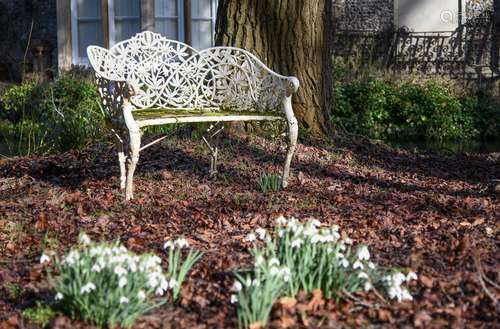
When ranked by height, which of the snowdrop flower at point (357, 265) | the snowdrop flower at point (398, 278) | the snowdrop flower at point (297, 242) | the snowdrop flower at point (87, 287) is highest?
the snowdrop flower at point (297, 242)

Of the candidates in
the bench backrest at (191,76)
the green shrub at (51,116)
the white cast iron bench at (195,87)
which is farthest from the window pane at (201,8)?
the bench backrest at (191,76)

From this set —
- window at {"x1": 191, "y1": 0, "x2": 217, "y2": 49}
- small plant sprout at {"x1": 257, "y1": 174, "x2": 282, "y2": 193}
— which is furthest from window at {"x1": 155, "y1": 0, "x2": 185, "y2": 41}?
small plant sprout at {"x1": 257, "y1": 174, "x2": 282, "y2": 193}

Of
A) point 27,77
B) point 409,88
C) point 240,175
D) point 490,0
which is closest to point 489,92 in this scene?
point 409,88

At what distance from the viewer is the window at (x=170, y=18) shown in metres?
15.8

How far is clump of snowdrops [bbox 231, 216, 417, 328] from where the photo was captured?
134 inches

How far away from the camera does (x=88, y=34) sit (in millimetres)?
15828

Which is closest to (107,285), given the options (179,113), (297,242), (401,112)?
(297,242)

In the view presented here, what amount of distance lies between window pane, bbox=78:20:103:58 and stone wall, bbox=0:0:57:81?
2.05 feet

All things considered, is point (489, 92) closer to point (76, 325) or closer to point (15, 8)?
point (15, 8)

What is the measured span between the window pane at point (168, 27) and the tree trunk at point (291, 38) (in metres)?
7.30

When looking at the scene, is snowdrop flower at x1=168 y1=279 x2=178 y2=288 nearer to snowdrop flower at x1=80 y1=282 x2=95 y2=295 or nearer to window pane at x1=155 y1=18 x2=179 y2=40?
snowdrop flower at x1=80 y1=282 x2=95 y2=295

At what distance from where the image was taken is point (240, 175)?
22.8 feet

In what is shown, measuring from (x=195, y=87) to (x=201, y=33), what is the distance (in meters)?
9.24

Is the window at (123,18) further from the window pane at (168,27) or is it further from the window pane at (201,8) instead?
the window pane at (201,8)
